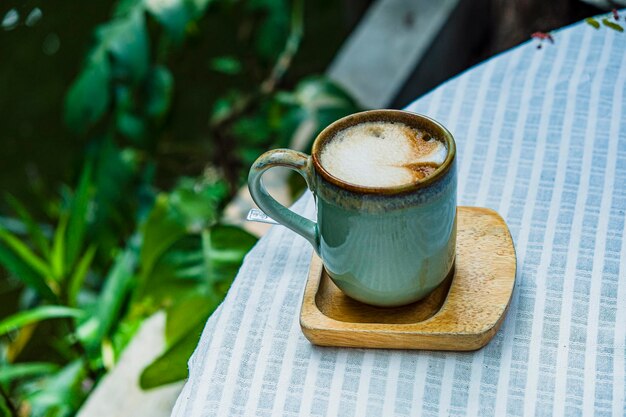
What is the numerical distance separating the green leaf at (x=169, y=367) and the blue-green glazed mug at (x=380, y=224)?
1.88 feet

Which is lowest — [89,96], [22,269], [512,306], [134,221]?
[134,221]

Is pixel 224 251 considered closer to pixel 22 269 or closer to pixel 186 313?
pixel 186 313

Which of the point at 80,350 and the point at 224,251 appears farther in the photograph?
the point at 80,350

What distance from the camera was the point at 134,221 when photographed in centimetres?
226

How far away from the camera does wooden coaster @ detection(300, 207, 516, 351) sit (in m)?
0.76

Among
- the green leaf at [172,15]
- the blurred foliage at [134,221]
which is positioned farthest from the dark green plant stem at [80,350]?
the green leaf at [172,15]

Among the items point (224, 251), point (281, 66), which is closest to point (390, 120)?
point (224, 251)

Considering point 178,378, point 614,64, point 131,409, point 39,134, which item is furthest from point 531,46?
point 39,134

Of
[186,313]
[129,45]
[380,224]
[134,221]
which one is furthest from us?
[134,221]

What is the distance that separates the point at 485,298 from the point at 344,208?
19 cm

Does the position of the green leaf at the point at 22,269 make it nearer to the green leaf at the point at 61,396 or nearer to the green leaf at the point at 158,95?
the green leaf at the point at 61,396

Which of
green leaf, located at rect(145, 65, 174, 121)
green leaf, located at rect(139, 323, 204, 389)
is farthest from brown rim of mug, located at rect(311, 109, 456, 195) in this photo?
green leaf, located at rect(145, 65, 174, 121)

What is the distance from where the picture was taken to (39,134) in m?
3.18

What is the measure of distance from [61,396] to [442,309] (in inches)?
48.2
